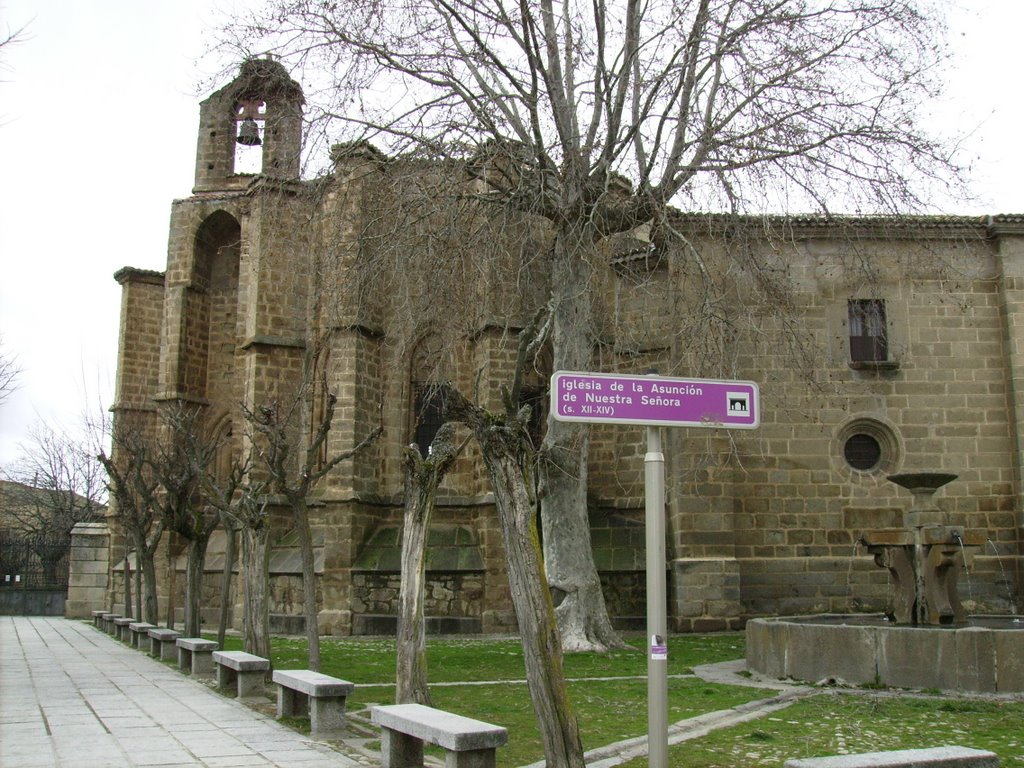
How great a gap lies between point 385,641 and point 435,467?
31.3 feet

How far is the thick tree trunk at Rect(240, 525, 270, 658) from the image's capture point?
37.8ft

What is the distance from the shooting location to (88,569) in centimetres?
2973

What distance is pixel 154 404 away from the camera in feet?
87.0

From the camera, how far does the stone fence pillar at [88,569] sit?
28.9 meters

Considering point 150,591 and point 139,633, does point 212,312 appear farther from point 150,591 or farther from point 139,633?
point 139,633

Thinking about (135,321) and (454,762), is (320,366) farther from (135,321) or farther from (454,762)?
(454,762)

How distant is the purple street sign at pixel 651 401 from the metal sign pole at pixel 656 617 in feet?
0.65

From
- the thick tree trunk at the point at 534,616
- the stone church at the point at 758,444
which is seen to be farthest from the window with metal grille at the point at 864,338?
the thick tree trunk at the point at 534,616

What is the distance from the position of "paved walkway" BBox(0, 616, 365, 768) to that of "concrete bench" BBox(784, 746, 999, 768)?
3319mm

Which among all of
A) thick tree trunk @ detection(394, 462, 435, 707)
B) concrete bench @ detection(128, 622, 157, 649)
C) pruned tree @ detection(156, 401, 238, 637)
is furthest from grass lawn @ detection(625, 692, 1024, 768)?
concrete bench @ detection(128, 622, 157, 649)

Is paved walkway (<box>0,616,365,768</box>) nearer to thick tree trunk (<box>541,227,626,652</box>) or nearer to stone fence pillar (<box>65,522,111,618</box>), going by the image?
thick tree trunk (<box>541,227,626,652</box>)

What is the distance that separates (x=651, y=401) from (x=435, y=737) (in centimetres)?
229

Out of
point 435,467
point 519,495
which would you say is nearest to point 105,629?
point 435,467

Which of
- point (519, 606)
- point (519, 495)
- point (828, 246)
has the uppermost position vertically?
point (828, 246)
